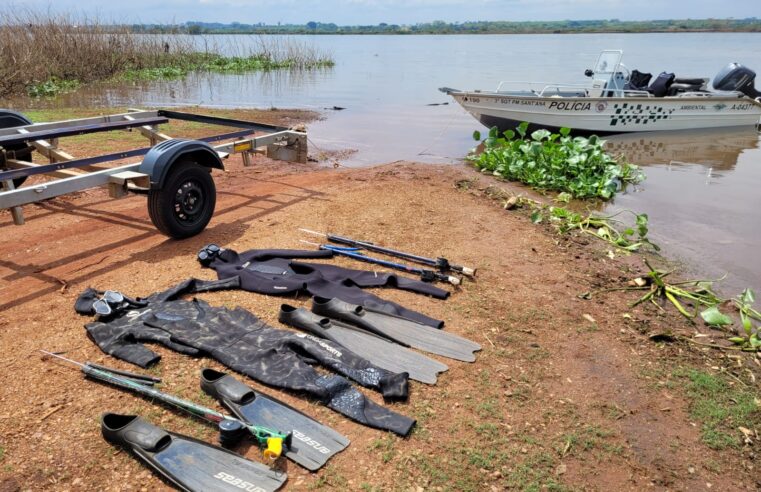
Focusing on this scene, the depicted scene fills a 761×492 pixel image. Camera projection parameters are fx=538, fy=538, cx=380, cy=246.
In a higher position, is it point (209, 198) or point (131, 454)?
point (209, 198)

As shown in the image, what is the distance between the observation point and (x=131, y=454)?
3.10 m

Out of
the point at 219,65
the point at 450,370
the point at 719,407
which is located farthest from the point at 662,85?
the point at 219,65

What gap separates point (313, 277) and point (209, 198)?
1992 millimetres

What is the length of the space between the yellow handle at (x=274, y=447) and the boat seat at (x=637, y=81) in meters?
17.1

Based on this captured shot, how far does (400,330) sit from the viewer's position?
463cm

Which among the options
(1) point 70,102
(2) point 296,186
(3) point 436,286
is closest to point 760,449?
(3) point 436,286

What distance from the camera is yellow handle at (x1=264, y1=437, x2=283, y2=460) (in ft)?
9.89

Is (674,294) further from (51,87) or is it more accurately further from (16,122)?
(51,87)

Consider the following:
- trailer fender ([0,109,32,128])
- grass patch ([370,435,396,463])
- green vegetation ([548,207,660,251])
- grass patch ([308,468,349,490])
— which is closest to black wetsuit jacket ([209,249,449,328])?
grass patch ([370,435,396,463])

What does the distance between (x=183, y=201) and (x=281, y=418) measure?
3.63m

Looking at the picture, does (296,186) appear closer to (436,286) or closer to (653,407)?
(436,286)

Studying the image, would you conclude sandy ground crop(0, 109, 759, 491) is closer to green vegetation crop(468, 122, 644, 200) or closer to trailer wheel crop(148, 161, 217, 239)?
trailer wheel crop(148, 161, 217, 239)

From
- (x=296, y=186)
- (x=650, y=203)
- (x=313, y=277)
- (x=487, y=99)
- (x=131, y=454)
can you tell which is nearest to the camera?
(x=131, y=454)

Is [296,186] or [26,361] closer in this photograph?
[26,361]
